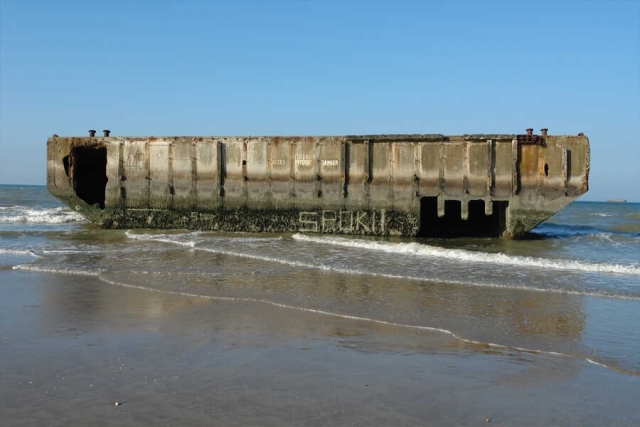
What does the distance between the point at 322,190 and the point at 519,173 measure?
18.2 feet

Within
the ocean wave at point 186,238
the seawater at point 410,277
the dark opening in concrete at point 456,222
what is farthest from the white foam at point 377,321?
the dark opening in concrete at point 456,222

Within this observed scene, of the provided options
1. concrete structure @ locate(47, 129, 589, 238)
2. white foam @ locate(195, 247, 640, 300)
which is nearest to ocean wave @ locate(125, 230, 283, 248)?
concrete structure @ locate(47, 129, 589, 238)

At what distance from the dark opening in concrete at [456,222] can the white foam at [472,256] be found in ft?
11.0

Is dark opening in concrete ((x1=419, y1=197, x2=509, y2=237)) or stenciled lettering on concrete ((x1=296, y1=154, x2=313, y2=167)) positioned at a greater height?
stenciled lettering on concrete ((x1=296, y1=154, x2=313, y2=167))

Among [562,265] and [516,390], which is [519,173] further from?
[516,390]

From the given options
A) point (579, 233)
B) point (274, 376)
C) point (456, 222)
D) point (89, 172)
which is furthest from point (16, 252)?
point (579, 233)

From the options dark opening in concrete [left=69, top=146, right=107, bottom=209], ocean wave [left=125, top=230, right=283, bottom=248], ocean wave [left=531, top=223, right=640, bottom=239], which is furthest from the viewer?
ocean wave [left=531, top=223, right=640, bottom=239]

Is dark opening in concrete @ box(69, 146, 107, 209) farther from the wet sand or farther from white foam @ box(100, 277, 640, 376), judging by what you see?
the wet sand

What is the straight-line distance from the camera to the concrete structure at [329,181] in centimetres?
1417

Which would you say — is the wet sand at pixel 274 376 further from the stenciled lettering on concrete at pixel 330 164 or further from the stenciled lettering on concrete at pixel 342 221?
the stenciled lettering on concrete at pixel 330 164

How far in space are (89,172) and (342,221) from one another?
9299 millimetres

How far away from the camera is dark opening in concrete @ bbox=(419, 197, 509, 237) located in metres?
16.4

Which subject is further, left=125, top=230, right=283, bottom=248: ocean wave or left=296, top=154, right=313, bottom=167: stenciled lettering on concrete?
left=296, top=154, right=313, bottom=167: stenciled lettering on concrete

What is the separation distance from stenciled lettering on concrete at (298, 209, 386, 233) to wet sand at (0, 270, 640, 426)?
8649 millimetres
